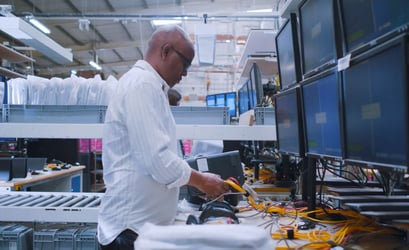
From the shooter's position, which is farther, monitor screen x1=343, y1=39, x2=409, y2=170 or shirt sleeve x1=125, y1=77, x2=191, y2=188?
shirt sleeve x1=125, y1=77, x2=191, y2=188

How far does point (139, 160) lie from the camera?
1.15m

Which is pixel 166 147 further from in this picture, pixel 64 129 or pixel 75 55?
pixel 75 55

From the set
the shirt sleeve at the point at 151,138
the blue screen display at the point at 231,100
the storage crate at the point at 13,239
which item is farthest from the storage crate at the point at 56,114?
the blue screen display at the point at 231,100

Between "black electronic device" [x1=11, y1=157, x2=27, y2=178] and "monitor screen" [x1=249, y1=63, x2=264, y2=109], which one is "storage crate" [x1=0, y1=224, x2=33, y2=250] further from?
"monitor screen" [x1=249, y1=63, x2=264, y2=109]

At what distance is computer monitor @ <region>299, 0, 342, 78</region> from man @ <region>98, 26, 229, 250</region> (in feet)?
1.71

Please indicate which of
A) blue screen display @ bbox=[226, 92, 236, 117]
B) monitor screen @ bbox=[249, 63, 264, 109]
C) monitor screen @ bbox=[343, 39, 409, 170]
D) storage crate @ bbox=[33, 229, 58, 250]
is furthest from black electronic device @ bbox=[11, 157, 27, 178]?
monitor screen @ bbox=[343, 39, 409, 170]

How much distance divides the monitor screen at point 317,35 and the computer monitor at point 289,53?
8 centimetres

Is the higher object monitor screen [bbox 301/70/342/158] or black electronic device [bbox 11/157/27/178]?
monitor screen [bbox 301/70/342/158]

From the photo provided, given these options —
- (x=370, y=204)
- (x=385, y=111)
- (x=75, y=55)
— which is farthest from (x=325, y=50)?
(x=75, y=55)

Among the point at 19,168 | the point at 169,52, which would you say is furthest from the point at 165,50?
the point at 19,168

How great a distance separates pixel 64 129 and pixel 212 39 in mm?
2572

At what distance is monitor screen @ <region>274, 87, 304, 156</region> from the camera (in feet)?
4.82

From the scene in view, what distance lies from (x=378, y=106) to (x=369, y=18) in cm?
25

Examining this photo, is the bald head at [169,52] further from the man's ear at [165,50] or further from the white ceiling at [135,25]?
the white ceiling at [135,25]
